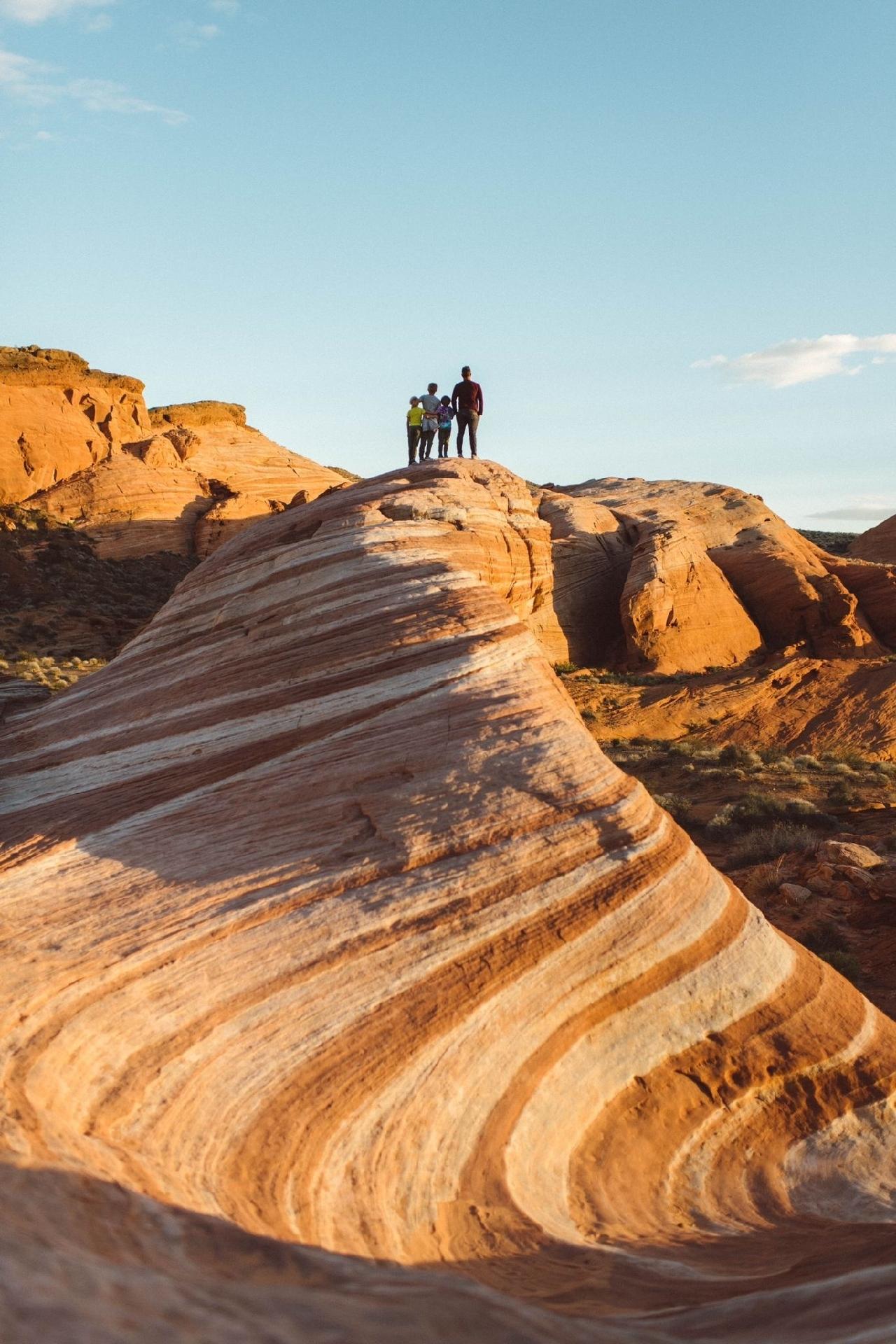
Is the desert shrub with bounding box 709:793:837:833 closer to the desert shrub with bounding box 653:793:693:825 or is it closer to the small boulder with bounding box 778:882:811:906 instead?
the desert shrub with bounding box 653:793:693:825

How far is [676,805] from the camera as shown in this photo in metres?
16.0

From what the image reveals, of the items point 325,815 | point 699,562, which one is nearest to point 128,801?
point 325,815

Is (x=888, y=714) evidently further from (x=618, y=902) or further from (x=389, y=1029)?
(x=389, y=1029)

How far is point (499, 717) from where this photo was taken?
6.92 m

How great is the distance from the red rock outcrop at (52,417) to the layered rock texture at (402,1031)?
2399 centimetres

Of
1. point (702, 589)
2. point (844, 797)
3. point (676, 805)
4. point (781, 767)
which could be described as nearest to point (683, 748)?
point (781, 767)

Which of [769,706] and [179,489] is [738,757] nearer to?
[769,706]

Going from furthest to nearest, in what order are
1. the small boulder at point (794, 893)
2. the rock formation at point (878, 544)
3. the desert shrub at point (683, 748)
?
the rock formation at point (878, 544), the desert shrub at point (683, 748), the small boulder at point (794, 893)

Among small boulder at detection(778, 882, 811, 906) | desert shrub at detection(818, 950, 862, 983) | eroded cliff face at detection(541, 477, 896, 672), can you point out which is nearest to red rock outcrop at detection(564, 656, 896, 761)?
eroded cliff face at detection(541, 477, 896, 672)

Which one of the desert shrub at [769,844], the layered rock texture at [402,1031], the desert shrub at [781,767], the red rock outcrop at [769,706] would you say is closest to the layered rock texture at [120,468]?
the red rock outcrop at [769,706]

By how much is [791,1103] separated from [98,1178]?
4192 mm

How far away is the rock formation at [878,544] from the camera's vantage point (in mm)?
41312

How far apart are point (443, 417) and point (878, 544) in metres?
32.5

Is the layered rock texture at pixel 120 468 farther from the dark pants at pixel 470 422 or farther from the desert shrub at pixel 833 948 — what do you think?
the desert shrub at pixel 833 948
